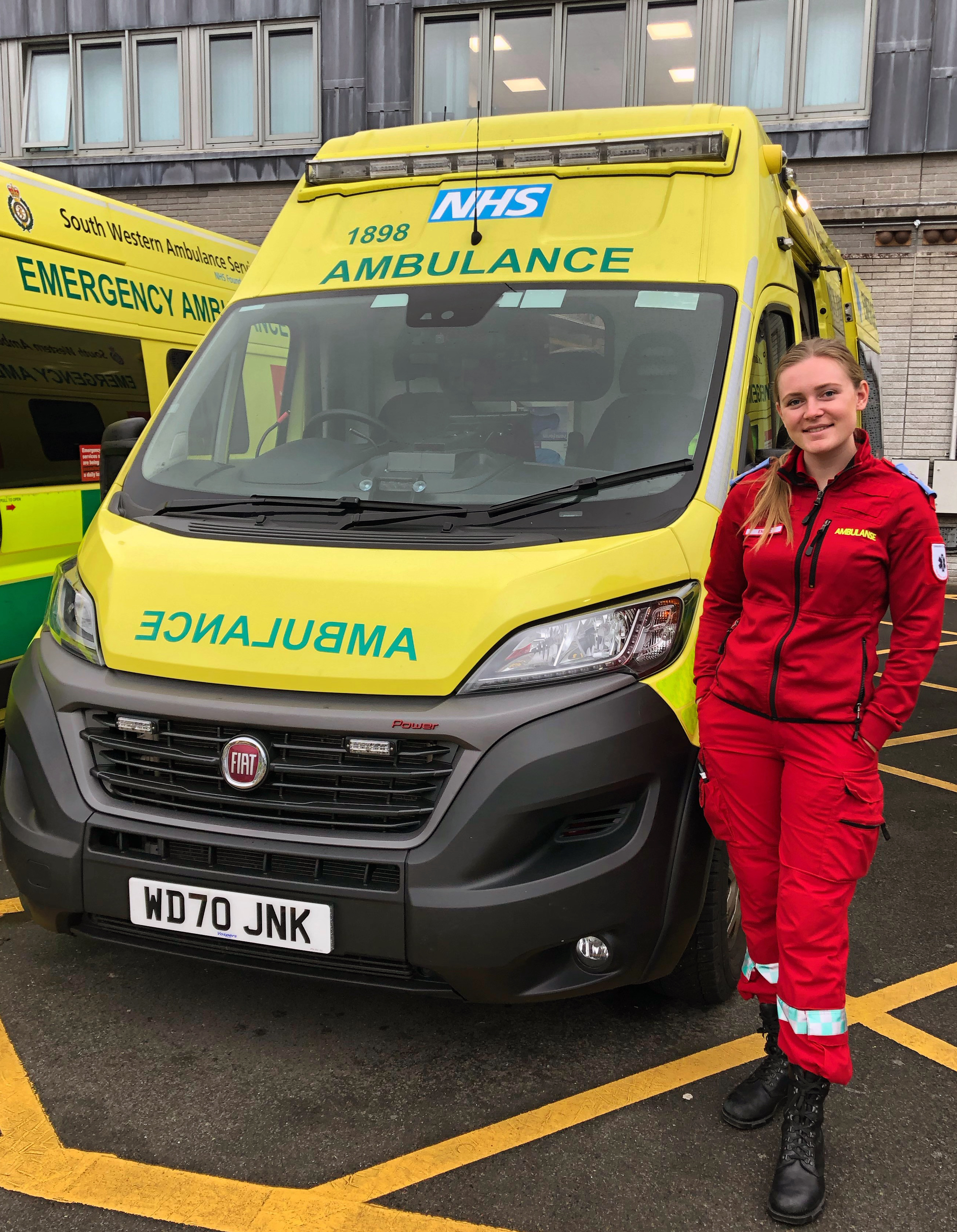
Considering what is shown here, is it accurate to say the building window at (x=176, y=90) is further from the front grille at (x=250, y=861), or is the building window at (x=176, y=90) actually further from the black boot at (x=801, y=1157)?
the black boot at (x=801, y=1157)

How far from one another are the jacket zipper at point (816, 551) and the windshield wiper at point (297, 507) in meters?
0.93

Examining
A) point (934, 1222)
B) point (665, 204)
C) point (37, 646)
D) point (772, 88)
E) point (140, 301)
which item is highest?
point (772, 88)

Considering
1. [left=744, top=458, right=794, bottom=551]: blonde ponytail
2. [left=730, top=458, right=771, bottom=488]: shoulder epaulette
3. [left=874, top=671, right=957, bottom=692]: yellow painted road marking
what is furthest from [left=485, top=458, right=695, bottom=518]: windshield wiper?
[left=874, top=671, right=957, bottom=692]: yellow painted road marking

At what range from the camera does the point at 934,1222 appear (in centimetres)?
233

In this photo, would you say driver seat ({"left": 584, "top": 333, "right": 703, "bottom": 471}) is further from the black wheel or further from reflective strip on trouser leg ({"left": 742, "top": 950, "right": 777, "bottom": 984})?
reflective strip on trouser leg ({"left": 742, "top": 950, "right": 777, "bottom": 984})

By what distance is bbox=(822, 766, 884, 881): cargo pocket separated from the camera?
2387 mm

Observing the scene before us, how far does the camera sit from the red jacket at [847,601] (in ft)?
7.79

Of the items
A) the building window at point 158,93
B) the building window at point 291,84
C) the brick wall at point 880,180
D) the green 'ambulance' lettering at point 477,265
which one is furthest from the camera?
the building window at point 158,93

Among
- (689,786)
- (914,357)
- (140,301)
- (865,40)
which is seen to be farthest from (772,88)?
(689,786)

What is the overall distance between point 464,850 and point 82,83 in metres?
15.8

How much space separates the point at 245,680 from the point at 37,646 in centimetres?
78

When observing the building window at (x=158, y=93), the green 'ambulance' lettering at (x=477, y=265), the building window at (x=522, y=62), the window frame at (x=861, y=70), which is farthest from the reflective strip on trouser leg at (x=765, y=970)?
the building window at (x=158, y=93)

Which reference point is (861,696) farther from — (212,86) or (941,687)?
(212,86)

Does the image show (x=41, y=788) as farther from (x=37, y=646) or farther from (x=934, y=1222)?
(x=934, y=1222)
